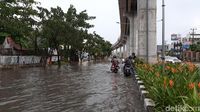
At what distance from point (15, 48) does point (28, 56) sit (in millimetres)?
3865

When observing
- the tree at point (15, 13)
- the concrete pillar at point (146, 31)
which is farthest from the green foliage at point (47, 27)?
the concrete pillar at point (146, 31)

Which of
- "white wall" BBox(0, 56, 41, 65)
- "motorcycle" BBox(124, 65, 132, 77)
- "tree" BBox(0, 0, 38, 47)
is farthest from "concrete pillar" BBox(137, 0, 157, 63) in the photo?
"white wall" BBox(0, 56, 41, 65)

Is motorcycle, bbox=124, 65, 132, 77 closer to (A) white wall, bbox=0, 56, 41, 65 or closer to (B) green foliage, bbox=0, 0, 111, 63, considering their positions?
(B) green foliage, bbox=0, 0, 111, 63

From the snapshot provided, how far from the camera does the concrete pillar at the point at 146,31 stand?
33.5 m

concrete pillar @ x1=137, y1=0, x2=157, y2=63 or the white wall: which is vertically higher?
concrete pillar @ x1=137, y1=0, x2=157, y2=63

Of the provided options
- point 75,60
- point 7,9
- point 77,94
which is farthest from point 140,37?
point 75,60

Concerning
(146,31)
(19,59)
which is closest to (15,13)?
(146,31)

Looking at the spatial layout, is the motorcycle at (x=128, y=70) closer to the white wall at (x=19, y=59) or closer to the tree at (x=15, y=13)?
the tree at (x=15, y=13)

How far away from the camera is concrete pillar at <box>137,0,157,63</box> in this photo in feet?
110

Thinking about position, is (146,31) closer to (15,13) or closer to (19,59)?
(15,13)

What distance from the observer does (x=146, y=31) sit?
1345 inches

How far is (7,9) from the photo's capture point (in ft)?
98.3

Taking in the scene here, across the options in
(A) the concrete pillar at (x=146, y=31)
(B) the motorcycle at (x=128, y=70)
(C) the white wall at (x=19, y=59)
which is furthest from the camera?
(C) the white wall at (x=19, y=59)

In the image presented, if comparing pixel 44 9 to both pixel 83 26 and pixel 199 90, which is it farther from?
pixel 199 90
